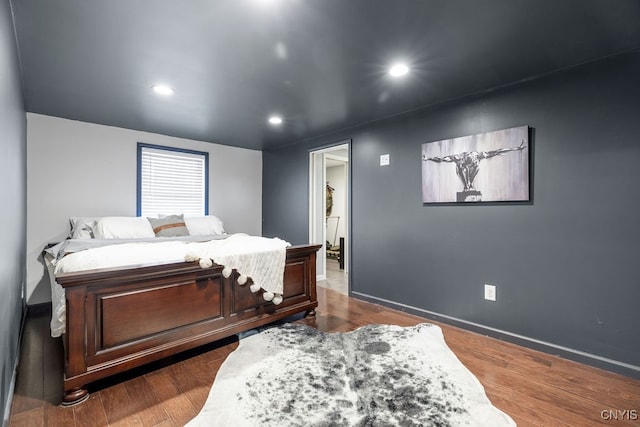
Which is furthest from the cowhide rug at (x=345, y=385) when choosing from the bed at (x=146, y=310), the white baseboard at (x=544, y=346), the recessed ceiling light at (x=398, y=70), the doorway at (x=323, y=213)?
the recessed ceiling light at (x=398, y=70)

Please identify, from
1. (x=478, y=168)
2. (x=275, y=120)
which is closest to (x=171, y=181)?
(x=275, y=120)

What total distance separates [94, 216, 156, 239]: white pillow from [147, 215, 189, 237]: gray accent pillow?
0.34 ft

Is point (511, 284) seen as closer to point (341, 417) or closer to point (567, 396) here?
point (567, 396)

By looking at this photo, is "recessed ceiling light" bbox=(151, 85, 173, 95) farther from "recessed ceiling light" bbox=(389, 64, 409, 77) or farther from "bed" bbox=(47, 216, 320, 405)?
"recessed ceiling light" bbox=(389, 64, 409, 77)

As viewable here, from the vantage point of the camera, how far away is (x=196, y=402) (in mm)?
1743

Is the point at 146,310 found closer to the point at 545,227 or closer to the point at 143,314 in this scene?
the point at 143,314

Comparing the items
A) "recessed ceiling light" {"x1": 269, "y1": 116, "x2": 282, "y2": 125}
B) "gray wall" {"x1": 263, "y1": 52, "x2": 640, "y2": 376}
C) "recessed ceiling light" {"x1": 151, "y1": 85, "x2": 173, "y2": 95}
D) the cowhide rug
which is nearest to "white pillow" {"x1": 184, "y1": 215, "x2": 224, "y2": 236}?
"recessed ceiling light" {"x1": 269, "y1": 116, "x2": 282, "y2": 125}

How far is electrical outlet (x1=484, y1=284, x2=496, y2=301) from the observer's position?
2677 mm

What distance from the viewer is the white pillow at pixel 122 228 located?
11.0 feet

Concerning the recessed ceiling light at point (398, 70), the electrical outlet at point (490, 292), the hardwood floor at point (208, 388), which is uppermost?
the recessed ceiling light at point (398, 70)

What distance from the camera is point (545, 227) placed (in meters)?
2.39

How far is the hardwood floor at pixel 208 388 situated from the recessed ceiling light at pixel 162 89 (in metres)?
2.25

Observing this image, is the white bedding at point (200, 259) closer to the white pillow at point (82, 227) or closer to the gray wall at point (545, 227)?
the white pillow at point (82, 227)

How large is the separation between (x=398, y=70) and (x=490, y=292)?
2.06 meters
